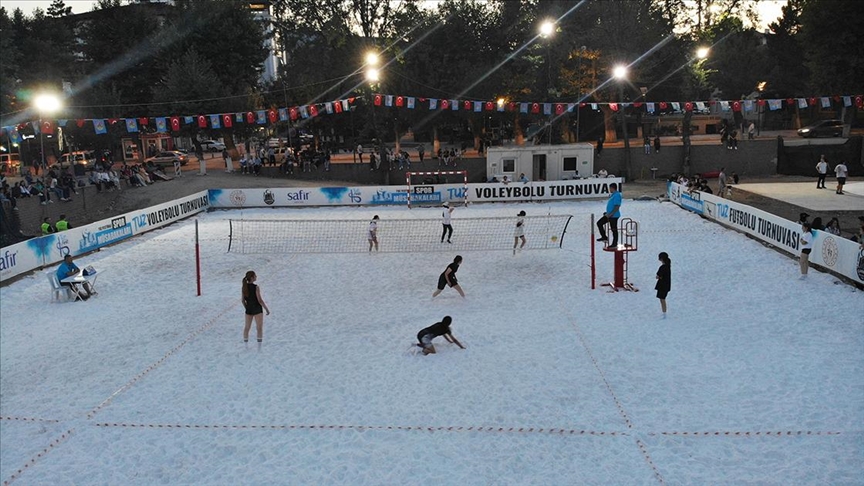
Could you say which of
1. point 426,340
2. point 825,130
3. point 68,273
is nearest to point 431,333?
point 426,340

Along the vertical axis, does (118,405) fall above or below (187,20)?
below

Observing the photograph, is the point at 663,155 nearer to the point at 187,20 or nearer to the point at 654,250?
the point at 654,250

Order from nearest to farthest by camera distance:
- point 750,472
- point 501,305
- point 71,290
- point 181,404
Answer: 1. point 750,472
2. point 181,404
3. point 501,305
4. point 71,290

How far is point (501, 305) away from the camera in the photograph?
16.5m

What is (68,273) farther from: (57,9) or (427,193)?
(57,9)

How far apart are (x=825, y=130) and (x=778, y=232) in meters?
35.2

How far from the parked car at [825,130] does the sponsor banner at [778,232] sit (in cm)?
2657

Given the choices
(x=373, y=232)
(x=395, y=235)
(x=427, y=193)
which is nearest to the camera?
(x=373, y=232)

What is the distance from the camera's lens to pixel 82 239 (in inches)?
935

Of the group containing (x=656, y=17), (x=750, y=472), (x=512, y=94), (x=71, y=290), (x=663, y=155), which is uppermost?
(x=656, y=17)

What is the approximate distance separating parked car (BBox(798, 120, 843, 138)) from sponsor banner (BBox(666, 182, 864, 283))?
87.2ft

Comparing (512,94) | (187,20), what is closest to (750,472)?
(512,94)

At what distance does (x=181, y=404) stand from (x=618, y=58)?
38.8m

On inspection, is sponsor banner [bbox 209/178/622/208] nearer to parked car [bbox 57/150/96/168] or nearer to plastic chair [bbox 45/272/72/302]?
plastic chair [bbox 45/272/72/302]
